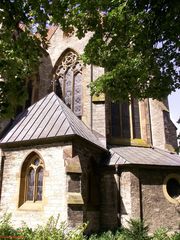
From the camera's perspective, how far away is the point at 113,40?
24.5 feet

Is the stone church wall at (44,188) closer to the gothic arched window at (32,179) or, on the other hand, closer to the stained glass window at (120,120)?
the gothic arched window at (32,179)

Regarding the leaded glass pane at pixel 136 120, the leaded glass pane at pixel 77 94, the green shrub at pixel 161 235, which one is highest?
the leaded glass pane at pixel 77 94

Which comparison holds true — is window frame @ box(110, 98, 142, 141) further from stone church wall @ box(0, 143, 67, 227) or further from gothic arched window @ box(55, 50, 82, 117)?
stone church wall @ box(0, 143, 67, 227)

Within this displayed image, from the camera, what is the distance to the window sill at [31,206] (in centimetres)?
1044

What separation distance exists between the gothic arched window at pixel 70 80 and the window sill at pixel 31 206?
6.96m

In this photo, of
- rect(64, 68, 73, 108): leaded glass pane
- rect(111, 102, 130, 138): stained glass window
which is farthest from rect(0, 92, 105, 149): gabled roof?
rect(64, 68, 73, 108): leaded glass pane

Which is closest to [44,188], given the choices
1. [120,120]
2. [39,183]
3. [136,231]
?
[39,183]

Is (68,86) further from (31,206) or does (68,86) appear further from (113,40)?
(113,40)

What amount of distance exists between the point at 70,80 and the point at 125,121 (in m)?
4.66

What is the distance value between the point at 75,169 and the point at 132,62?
15.1ft

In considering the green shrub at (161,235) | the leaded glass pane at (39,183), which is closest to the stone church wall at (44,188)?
the leaded glass pane at (39,183)

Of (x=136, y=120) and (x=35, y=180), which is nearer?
(x=35, y=180)

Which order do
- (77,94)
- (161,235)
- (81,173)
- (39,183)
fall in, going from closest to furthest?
1. (81,173)
2. (161,235)
3. (39,183)
4. (77,94)

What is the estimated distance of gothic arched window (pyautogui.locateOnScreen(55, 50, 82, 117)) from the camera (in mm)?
16712
